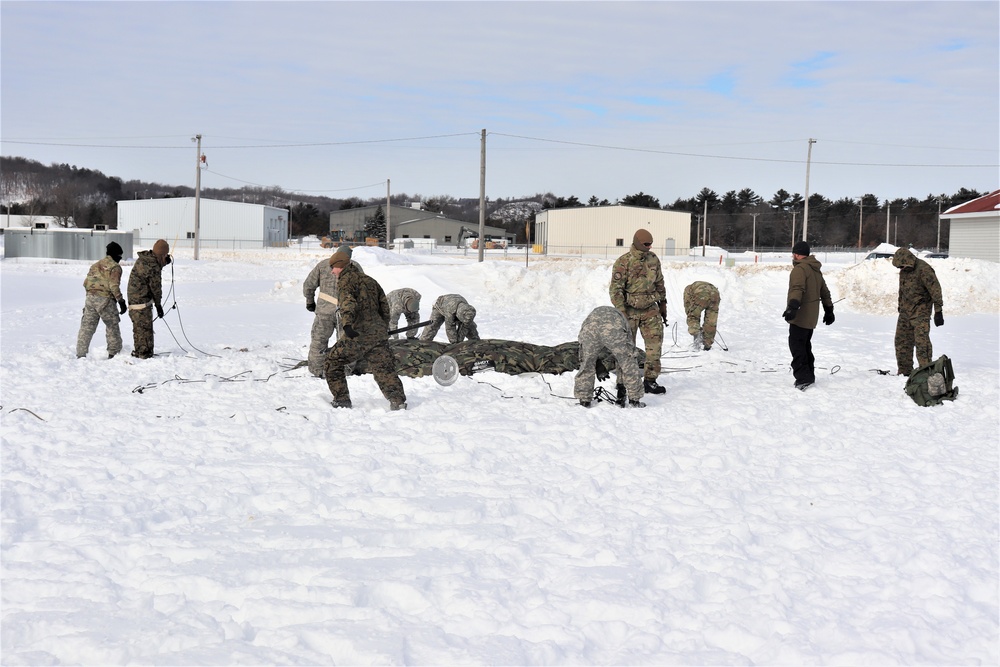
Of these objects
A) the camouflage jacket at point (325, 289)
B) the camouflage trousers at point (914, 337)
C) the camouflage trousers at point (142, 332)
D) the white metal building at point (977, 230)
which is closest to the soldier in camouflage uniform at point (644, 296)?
the camouflage trousers at point (914, 337)

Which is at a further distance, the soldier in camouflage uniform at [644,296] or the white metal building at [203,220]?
the white metal building at [203,220]

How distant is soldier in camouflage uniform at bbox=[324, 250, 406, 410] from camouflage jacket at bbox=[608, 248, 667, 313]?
272 cm

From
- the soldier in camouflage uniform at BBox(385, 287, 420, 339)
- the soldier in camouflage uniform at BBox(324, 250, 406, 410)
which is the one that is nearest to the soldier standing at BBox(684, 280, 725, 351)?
the soldier in camouflage uniform at BBox(385, 287, 420, 339)

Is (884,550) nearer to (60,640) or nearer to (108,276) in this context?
(60,640)

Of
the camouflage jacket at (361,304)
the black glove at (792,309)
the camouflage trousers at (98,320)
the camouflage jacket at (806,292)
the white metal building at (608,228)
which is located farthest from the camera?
the white metal building at (608,228)

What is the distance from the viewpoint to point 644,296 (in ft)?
29.7

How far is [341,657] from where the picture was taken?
3.39 m

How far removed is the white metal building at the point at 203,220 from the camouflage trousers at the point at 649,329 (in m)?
58.3

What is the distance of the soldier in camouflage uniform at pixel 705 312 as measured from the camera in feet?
44.5

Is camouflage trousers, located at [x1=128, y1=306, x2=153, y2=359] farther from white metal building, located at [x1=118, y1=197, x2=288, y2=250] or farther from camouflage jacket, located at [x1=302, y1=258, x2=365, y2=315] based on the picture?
white metal building, located at [x1=118, y1=197, x2=288, y2=250]

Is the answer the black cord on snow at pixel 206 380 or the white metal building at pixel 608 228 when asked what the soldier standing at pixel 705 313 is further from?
the white metal building at pixel 608 228

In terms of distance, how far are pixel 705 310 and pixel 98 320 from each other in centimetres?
947

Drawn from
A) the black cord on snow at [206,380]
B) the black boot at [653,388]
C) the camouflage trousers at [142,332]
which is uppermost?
the camouflage trousers at [142,332]

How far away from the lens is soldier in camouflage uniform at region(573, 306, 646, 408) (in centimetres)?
793
